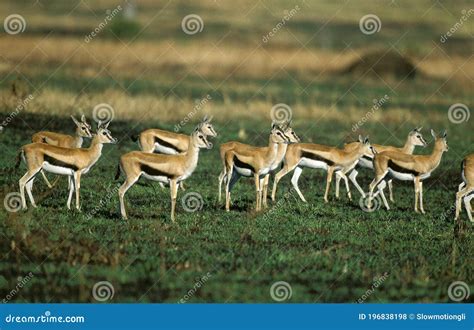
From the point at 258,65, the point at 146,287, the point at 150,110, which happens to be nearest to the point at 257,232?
the point at 146,287

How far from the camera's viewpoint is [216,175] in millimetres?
18641

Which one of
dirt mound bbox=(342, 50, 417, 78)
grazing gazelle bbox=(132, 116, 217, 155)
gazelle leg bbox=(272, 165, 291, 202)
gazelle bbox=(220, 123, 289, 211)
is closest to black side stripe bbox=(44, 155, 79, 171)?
gazelle bbox=(220, 123, 289, 211)

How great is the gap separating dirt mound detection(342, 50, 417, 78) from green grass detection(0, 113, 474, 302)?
847 inches

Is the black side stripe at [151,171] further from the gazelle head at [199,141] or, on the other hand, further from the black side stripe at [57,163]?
the black side stripe at [57,163]

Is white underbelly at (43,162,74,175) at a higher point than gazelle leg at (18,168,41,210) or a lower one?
higher

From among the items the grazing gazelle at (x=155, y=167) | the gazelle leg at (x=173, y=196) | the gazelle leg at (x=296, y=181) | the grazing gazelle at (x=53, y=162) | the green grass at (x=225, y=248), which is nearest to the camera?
the green grass at (x=225, y=248)

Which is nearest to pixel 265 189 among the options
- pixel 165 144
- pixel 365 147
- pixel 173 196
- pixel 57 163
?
pixel 173 196

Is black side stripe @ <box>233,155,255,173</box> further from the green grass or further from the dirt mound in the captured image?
the dirt mound

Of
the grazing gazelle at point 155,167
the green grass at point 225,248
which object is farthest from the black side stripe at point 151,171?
the green grass at point 225,248

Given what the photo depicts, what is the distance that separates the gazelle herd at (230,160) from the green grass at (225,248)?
1.27 ft

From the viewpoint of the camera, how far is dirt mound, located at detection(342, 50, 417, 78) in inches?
1487

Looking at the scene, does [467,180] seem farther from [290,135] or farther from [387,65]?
[387,65]

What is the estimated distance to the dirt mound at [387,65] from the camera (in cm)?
3778

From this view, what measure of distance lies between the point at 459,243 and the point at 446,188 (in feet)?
17.4
